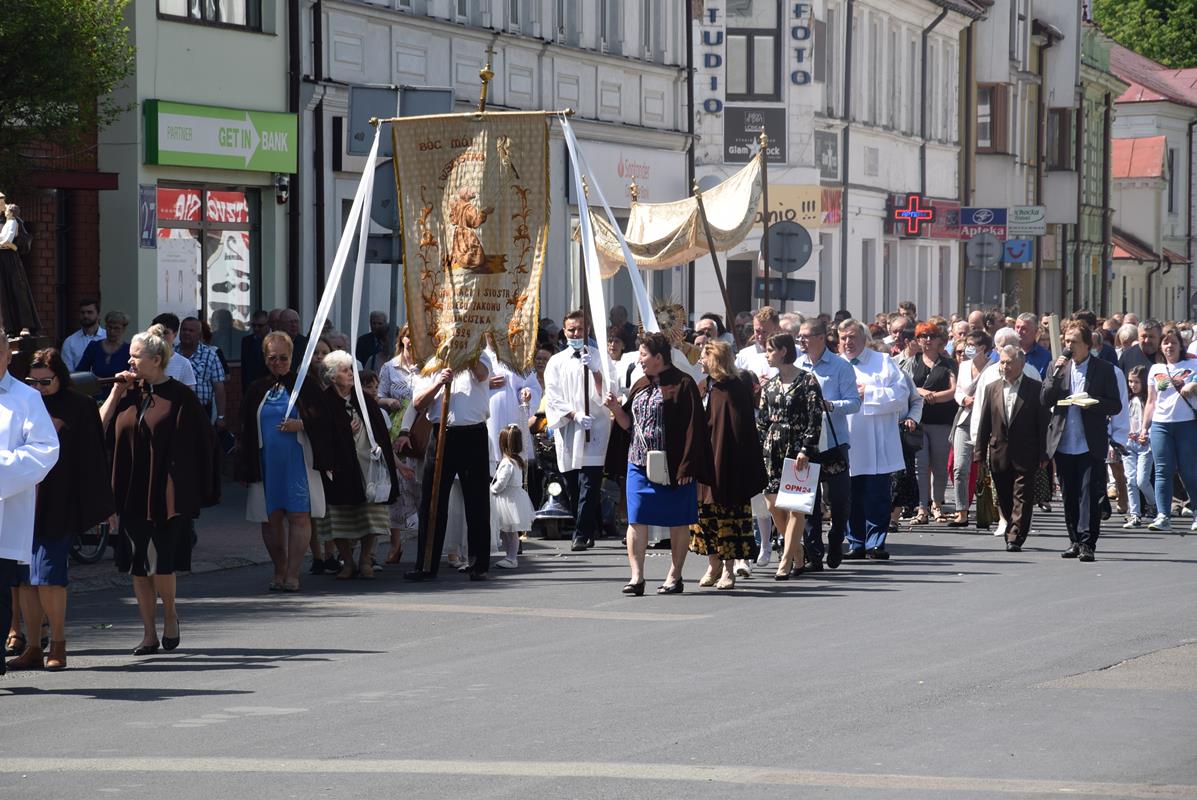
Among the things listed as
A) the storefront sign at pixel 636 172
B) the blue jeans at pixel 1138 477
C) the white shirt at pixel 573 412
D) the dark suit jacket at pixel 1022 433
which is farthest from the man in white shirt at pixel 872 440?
the storefront sign at pixel 636 172

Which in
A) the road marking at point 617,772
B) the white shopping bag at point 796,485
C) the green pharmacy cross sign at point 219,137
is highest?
the green pharmacy cross sign at point 219,137

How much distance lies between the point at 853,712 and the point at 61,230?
1576cm

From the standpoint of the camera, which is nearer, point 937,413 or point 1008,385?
point 1008,385

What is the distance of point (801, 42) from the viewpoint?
44750mm

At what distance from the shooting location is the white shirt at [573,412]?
18656 mm

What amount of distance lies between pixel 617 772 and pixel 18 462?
3736mm

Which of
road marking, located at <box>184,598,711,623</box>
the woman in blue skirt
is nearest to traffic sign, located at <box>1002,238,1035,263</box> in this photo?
the woman in blue skirt

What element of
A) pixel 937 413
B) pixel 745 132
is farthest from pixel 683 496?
pixel 745 132

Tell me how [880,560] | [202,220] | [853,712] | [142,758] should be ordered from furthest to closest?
[202,220], [880,560], [853,712], [142,758]

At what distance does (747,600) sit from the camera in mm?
15203

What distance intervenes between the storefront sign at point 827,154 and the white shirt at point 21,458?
114 feet

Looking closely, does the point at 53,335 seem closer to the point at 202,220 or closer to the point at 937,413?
the point at 202,220

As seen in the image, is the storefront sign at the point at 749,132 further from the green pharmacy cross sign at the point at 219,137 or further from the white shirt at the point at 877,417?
the white shirt at the point at 877,417

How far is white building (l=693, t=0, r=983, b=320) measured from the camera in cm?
4303
